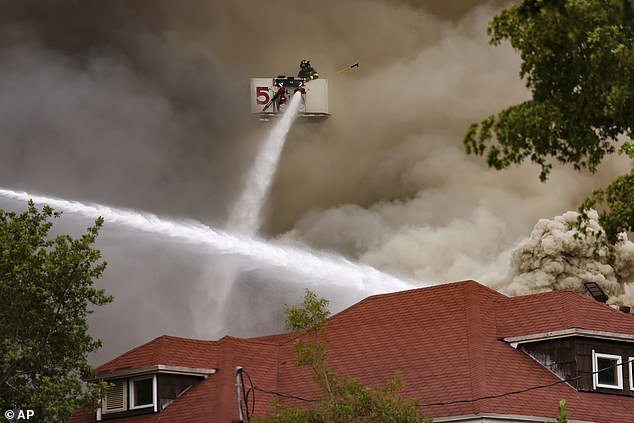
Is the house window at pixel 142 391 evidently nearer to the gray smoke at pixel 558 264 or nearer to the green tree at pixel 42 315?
the green tree at pixel 42 315

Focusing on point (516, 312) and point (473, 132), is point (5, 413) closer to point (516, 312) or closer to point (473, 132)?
point (516, 312)

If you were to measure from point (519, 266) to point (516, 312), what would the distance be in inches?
2444

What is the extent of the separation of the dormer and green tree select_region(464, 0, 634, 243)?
2728cm

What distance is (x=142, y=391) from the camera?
59.2 m

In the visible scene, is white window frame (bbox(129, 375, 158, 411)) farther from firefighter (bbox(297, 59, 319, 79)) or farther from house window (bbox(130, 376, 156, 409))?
firefighter (bbox(297, 59, 319, 79))

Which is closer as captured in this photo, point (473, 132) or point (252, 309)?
point (473, 132)

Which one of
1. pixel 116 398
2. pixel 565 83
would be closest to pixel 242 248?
pixel 116 398

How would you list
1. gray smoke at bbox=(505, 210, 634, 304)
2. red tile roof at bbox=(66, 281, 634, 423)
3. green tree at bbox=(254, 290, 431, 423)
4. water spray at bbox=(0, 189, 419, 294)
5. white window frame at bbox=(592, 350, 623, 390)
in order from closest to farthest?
green tree at bbox=(254, 290, 431, 423) → red tile roof at bbox=(66, 281, 634, 423) → white window frame at bbox=(592, 350, 623, 390) → water spray at bbox=(0, 189, 419, 294) → gray smoke at bbox=(505, 210, 634, 304)

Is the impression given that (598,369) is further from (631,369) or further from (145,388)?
(145,388)

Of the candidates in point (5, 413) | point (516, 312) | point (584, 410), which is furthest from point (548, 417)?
point (5, 413)

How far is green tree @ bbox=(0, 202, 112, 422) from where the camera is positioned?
55.3 meters

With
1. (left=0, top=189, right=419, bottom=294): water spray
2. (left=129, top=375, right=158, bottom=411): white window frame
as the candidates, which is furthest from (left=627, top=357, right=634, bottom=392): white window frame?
(left=0, top=189, right=419, bottom=294): water spray

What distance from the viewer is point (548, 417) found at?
5238 cm

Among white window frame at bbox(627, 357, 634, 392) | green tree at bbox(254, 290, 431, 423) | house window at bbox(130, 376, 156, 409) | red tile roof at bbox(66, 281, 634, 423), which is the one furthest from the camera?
house window at bbox(130, 376, 156, 409)
